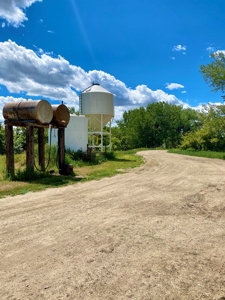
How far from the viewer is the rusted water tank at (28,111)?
9.13m

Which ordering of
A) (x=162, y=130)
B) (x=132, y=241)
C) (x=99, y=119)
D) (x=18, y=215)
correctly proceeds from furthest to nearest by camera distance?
(x=162, y=130)
(x=99, y=119)
(x=18, y=215)
(x=132, y=241)

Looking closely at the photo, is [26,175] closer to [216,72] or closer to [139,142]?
[216,72]

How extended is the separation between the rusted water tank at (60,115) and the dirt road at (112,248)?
532cm

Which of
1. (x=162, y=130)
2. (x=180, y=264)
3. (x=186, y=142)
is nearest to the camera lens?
(x=180, y=264)

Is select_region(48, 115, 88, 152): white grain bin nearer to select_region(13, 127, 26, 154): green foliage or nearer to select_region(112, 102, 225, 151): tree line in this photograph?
select_region(13, 127, 26, 154): green foliage

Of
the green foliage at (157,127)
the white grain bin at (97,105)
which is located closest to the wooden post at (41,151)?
the white grain bin at (97,105)

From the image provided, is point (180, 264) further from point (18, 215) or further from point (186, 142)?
point (186, 142)

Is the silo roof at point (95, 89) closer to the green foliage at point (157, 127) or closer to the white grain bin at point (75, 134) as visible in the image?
the white grain bin at point (75, 134)

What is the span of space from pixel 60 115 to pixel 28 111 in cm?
190

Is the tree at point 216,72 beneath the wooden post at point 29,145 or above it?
above

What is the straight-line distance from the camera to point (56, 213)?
4.77m

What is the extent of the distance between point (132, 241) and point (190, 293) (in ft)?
3.96

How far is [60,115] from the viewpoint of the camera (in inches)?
428

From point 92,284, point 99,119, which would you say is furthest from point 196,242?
point 99,119
